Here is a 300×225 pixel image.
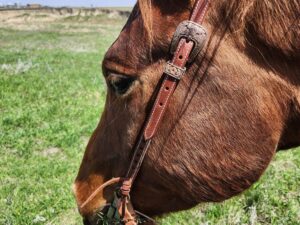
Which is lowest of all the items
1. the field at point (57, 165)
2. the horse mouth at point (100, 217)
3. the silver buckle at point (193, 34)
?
the field at point (57, 165)

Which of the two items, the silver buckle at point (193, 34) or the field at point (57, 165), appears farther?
the field at point (57, 165)

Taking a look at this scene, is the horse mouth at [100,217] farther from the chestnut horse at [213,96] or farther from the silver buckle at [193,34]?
the silver buckle at [193,34]

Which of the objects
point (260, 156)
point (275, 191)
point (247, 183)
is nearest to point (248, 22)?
point (260, 156)

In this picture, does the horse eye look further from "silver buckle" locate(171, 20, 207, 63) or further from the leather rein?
"silver buckle" locate(171, 20, 207, 63)

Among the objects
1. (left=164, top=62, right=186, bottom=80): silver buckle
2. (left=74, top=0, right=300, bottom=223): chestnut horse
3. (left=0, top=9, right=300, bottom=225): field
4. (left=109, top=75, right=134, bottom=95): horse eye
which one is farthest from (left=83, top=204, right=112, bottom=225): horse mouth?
(left=0, top=9, right=300, bottom=225): field

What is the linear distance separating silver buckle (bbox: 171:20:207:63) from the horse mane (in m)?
0.07

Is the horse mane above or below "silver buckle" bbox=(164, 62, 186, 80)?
above

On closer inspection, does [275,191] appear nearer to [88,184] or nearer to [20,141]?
[88,184]

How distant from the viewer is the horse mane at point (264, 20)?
1.65m

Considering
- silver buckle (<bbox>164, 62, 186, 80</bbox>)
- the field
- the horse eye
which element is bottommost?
the field

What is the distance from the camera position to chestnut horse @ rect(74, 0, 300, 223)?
172cm

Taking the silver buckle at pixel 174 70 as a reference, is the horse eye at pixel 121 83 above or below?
below

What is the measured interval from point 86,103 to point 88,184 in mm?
6980

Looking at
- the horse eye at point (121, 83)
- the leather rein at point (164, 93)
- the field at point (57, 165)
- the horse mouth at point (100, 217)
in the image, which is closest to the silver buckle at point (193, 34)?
the leather rein at point (164, 93)
